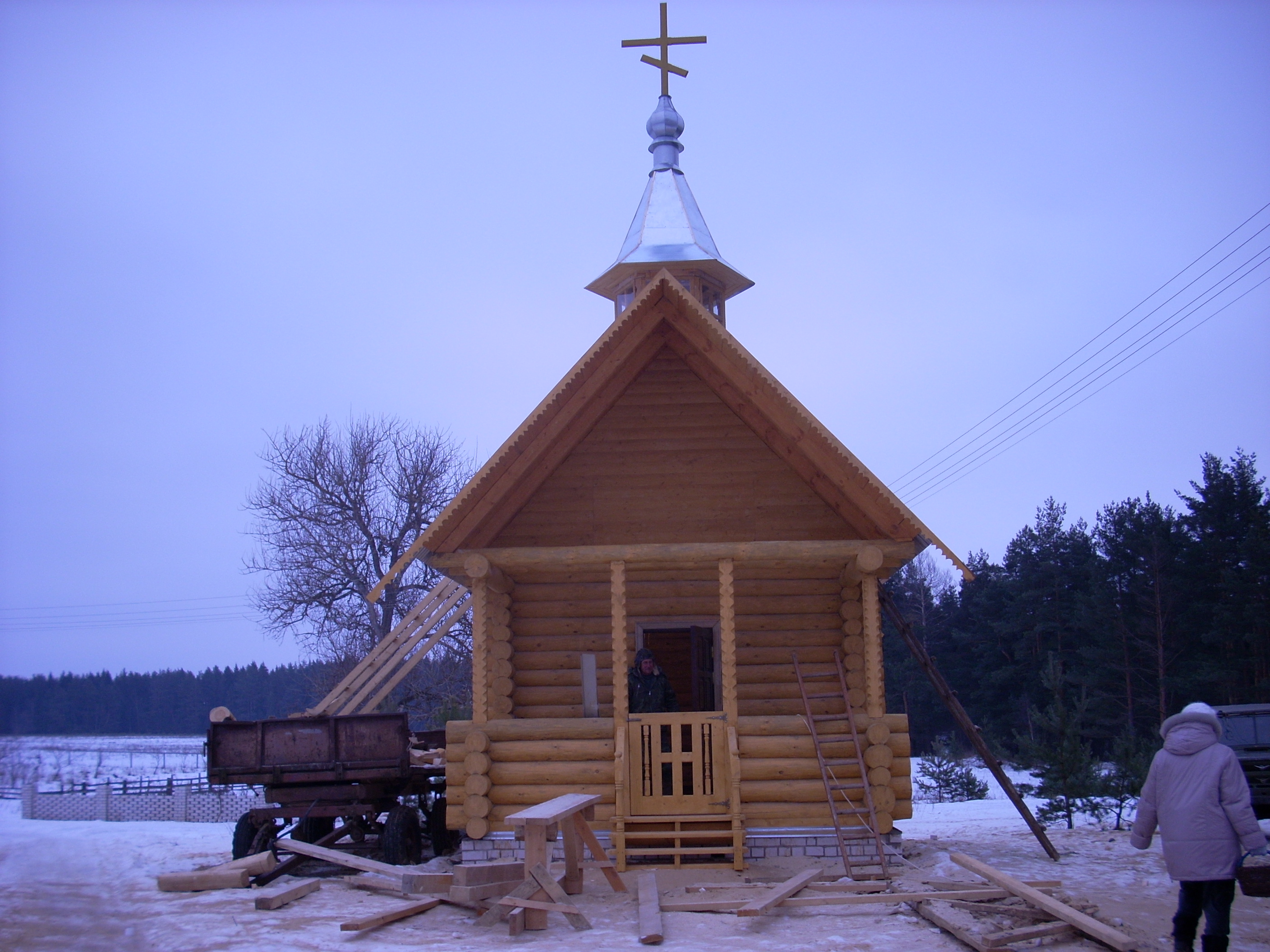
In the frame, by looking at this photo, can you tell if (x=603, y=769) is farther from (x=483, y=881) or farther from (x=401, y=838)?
(x=483, y=881)

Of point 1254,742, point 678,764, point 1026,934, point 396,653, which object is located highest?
point 396,653

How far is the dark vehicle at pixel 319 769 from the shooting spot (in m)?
11.9

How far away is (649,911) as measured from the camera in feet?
25.9

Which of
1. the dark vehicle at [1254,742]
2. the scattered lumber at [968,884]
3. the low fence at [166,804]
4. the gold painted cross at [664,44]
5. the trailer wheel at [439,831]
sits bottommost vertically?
the low fence at [166,804]

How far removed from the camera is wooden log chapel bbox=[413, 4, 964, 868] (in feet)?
36.5

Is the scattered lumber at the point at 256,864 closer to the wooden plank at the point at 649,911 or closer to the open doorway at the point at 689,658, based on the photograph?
the wooden plank at the point at 649,911

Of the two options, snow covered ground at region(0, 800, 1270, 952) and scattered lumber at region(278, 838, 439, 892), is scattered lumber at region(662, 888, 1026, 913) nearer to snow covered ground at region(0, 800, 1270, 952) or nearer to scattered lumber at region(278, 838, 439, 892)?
snow covered ground at region(0, 800, 1270, 952)

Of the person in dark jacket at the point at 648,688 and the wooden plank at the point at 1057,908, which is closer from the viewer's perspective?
the wooden plank at the point at 1057,908

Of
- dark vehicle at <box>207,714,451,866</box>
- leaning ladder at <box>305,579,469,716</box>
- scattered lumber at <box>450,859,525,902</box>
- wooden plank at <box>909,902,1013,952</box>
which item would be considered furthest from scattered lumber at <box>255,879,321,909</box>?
leaning ladder at <box>305,579,469,716</box>

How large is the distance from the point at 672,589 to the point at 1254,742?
8.94 m

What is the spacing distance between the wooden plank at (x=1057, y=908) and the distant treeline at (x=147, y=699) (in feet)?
20.8

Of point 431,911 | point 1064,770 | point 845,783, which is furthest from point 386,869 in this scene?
point 1064,770

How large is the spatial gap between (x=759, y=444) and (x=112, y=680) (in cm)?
796

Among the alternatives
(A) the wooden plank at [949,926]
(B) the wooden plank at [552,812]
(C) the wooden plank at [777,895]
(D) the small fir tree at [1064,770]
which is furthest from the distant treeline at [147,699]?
(D) the small fir tree at [1064,770]
